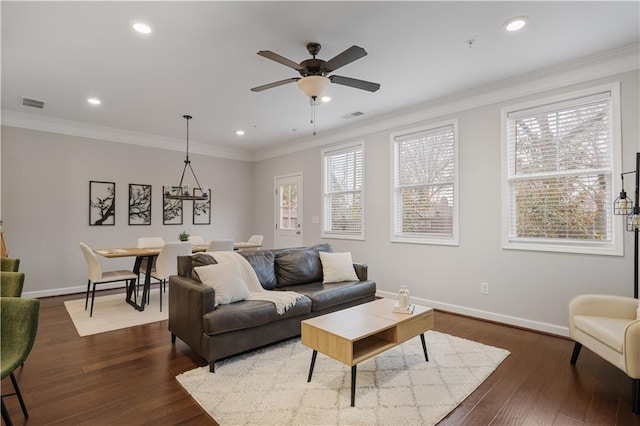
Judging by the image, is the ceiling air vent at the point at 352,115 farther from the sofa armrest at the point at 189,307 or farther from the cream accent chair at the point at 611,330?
the cream accent chair at the point at 611,330

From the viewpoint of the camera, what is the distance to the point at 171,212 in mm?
6234

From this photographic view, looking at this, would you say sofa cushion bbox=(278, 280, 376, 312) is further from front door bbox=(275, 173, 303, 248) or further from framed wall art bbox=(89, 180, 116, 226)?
framed wall art bbox=(89, 180, 116, 226)

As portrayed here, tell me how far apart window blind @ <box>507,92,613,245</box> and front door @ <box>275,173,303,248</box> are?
3.72 m

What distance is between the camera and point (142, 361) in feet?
9.18

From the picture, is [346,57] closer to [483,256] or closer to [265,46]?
[265,46]

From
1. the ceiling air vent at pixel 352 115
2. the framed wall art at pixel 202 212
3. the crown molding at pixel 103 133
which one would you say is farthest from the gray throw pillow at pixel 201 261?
the crown molding at pixel 103 133

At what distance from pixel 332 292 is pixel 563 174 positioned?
2687 mm

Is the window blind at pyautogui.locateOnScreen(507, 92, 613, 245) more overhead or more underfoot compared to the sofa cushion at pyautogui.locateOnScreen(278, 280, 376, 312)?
more overhead

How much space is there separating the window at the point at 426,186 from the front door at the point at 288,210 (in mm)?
2184

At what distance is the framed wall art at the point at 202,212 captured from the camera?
656 centimetres

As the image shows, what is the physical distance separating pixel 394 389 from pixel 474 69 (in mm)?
3171

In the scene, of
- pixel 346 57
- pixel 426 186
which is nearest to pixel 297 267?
pixel 426 186

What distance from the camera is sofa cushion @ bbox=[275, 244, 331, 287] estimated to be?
12.3 ft

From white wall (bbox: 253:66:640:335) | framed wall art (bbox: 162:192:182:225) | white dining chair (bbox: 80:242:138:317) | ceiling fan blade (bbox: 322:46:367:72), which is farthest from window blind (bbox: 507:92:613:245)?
framed wall art (bbox: 162:192:182:225)
